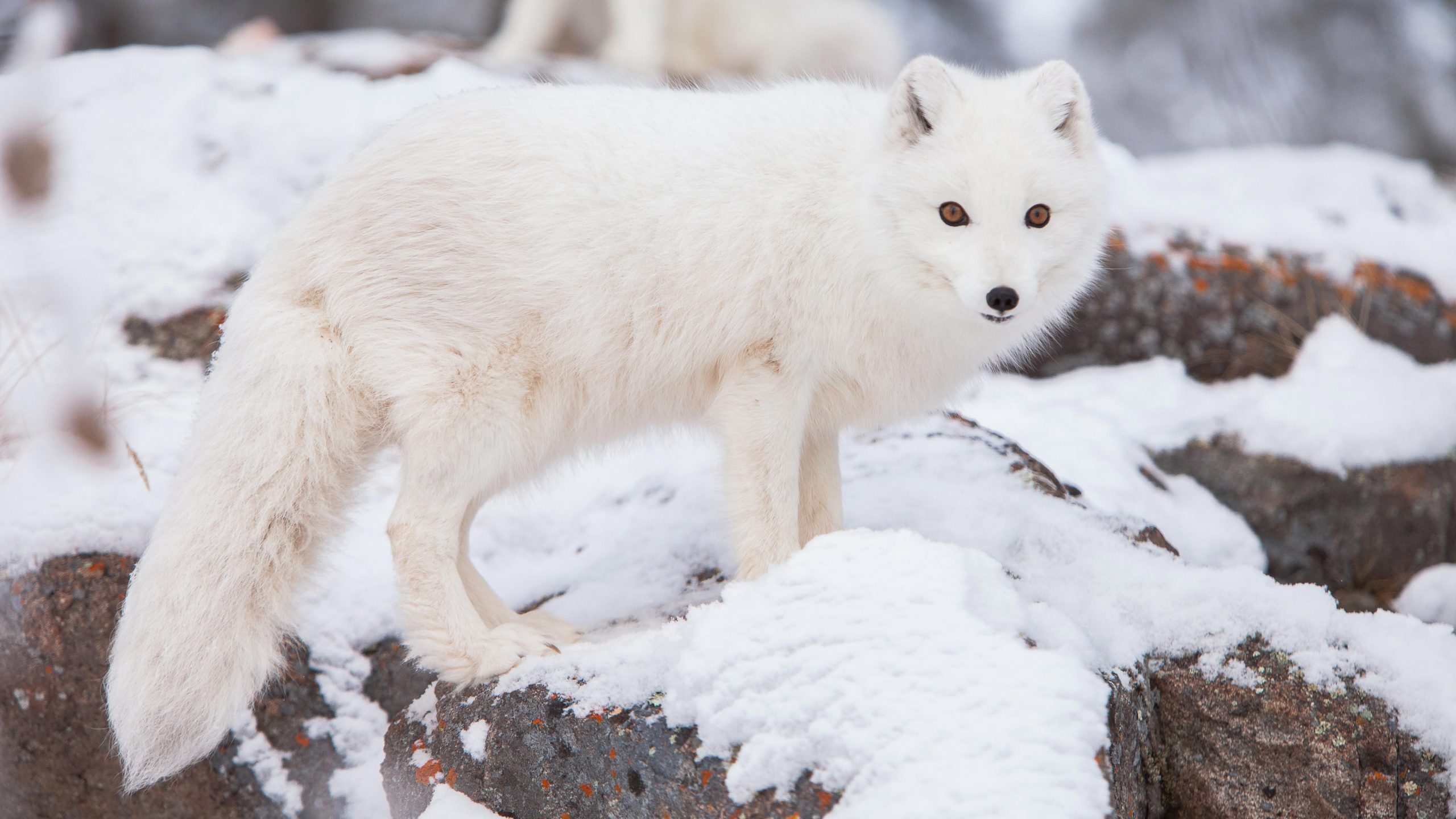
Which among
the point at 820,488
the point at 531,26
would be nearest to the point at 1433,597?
the point at 820,488

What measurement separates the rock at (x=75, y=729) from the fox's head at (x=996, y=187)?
1948mm

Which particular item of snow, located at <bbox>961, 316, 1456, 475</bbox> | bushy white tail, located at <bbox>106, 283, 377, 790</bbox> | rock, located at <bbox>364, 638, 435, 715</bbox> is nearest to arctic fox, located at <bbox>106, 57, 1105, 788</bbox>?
bushy white tail, located at <bbox>106, 283, 377, 790</bbox>

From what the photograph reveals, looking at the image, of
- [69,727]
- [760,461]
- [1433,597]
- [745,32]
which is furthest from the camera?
[745,32]

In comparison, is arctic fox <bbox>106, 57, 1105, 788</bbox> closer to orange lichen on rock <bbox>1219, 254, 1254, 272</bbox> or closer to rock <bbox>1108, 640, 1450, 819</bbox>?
rock <bbox>1108, 640, 1450, 819</bbox>

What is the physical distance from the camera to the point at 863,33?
6.78 m

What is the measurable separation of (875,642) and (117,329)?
3.44 meters

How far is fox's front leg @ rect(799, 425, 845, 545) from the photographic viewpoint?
300cm

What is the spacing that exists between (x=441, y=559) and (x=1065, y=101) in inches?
73.6

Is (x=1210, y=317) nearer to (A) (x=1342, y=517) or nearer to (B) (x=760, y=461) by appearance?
(A) (x=1342, y=517)

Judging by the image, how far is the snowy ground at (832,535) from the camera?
6.40 ft

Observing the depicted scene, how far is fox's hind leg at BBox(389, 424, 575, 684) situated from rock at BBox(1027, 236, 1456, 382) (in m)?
3.17

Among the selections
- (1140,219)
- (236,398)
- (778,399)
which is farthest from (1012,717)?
(1140,219)

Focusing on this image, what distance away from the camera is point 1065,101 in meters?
2.56

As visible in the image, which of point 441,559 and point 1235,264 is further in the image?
point 1235,264
